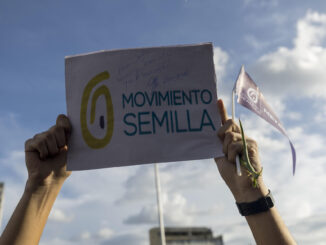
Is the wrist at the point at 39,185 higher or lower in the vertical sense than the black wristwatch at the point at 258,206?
higher

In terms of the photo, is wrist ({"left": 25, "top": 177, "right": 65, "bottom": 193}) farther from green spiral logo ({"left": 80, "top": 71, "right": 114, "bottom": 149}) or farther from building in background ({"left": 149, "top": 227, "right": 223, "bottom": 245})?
building in background ({"left": 149, "top": 227, "right": 223, "bottom": 245})

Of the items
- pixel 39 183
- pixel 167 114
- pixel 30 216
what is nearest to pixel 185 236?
pixel 167 114

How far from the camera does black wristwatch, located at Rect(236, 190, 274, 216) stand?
7.01ft

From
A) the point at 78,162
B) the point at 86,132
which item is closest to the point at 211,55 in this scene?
the point at 86,132

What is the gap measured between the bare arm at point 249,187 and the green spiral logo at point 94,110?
0.83 m

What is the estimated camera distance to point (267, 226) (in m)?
2.09

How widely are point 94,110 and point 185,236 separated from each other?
226ft

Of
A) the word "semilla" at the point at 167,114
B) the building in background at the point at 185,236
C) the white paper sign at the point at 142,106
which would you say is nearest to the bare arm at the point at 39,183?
the white paper sign at the point at 142,106

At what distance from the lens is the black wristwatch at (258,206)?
2.14m

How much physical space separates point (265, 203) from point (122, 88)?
1.33m

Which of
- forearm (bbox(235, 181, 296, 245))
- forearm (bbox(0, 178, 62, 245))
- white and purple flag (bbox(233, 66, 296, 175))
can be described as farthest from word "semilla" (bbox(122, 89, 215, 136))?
forearm (bbox(0, 178, 62, 245))

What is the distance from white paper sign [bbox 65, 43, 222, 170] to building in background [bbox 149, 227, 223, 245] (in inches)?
2577

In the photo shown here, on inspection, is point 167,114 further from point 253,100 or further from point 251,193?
point 251,193

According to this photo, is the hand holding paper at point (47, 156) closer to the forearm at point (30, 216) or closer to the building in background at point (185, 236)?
the forearm at point (30, 216)
